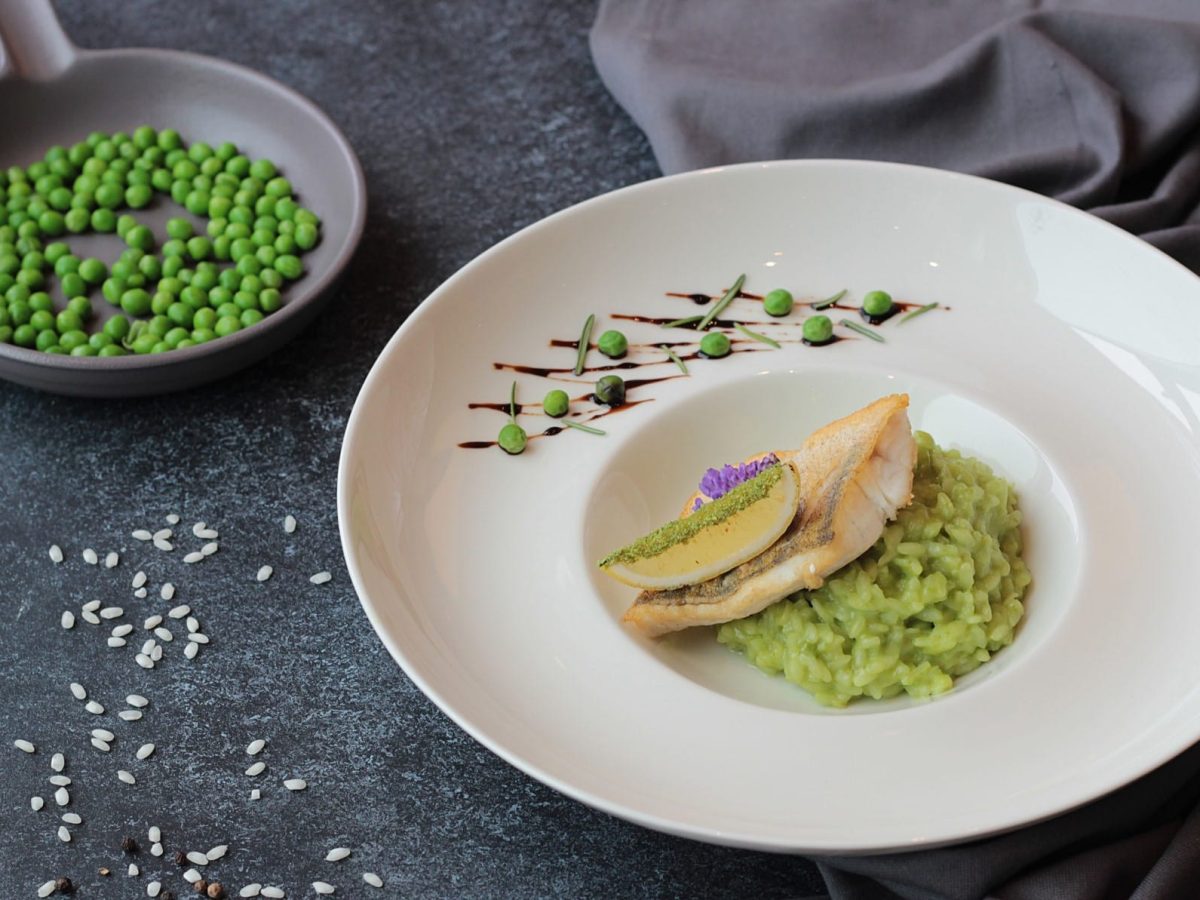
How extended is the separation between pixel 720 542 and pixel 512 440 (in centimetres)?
56

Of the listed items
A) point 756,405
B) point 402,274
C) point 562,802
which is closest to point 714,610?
point 562,802

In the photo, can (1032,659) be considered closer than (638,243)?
Yes

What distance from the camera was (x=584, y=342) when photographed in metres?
3.04

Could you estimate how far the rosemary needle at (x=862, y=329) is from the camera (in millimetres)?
3014

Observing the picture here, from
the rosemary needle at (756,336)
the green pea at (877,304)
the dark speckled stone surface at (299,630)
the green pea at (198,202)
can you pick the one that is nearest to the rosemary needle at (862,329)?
the green pea at (877,304)

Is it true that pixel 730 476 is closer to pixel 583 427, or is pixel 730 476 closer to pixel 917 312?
pixel 583 427

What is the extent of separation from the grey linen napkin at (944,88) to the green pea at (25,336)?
179 cm

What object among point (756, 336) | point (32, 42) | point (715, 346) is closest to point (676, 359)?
point (715, 346)

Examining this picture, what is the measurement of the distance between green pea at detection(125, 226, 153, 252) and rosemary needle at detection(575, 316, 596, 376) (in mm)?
1400

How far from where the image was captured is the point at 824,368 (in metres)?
2.97

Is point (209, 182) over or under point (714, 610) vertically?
over

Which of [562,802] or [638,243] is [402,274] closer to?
[638,243]

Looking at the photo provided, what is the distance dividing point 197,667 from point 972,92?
2.62m

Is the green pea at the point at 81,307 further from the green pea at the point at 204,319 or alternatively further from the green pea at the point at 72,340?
the green pea at the point at 204,319
